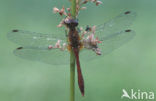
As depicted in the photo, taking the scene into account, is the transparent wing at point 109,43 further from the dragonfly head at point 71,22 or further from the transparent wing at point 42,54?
the dragonfly head at point 71,22

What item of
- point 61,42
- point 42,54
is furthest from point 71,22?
point 42,54

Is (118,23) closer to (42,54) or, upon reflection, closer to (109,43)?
(109,43)

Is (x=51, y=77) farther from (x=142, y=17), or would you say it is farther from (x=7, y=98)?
(x=142, y=17)

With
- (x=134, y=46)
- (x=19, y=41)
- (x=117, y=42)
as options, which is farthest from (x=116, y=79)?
(x=19, y=41)

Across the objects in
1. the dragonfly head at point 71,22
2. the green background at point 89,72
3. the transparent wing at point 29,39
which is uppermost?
the dragonfly head at point 71,22

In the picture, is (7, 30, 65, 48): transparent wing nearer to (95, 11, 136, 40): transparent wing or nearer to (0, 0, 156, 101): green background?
(95, 11, 136, 40): transparent wing

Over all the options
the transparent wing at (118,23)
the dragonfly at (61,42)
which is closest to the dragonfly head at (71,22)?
the dragonfly at (61,42)

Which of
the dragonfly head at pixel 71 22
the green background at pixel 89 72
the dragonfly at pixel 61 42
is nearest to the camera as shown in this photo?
the dragonfly head at pixel 71 22

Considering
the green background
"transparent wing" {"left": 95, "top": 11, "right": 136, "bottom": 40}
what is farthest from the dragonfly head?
the green background

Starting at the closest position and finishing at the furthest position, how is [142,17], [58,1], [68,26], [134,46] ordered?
[68,26] → [134,46] → [142,17] → [58,1]
